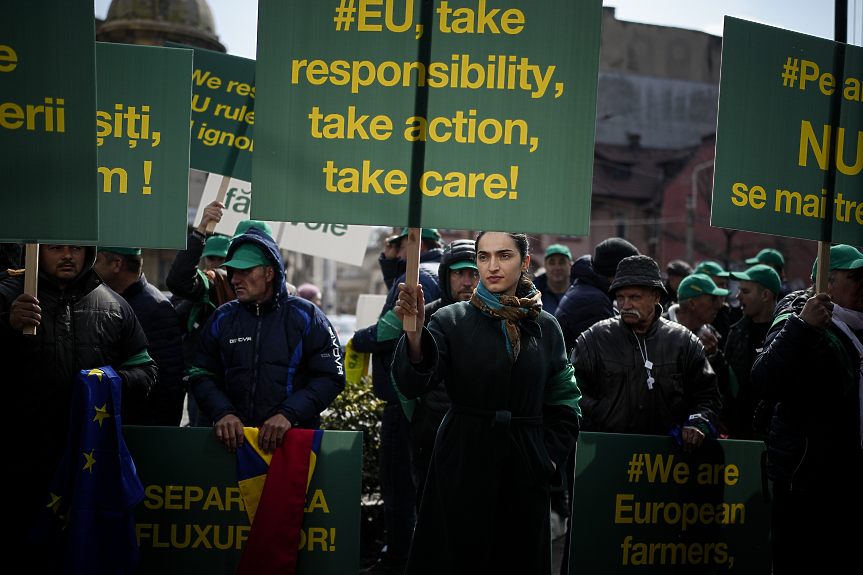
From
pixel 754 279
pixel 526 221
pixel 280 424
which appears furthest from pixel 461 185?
pixel 754 279

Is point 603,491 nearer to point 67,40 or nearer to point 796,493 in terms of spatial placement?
point 796,493

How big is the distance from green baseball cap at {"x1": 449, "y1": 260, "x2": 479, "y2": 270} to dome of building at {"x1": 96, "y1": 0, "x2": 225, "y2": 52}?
61.2 feet

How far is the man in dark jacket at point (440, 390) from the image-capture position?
13.2ft

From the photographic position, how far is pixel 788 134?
366 cm

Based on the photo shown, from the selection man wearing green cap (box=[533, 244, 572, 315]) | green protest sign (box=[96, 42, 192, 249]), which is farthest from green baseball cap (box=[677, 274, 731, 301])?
green protest sign (box=[96, 42, 192, 249])

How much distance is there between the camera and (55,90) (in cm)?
306

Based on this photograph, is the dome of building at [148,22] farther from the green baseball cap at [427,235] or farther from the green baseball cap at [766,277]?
the green baseball cap at [766,277]

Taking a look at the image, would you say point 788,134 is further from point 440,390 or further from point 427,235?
point 427,235

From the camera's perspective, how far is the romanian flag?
352 centimetres

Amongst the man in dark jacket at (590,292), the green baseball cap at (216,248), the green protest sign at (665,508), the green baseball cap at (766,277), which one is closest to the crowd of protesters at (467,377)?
the green protest sign at (665,508)

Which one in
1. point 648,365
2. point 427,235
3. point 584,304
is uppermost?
point 427,235

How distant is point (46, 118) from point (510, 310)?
7.14ft

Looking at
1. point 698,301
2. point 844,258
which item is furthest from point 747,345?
point 844,258

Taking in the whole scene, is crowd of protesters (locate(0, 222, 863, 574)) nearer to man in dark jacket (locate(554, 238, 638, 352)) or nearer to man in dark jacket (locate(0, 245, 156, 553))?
man in dark jacket (locate(0, 245, 156, 553))
